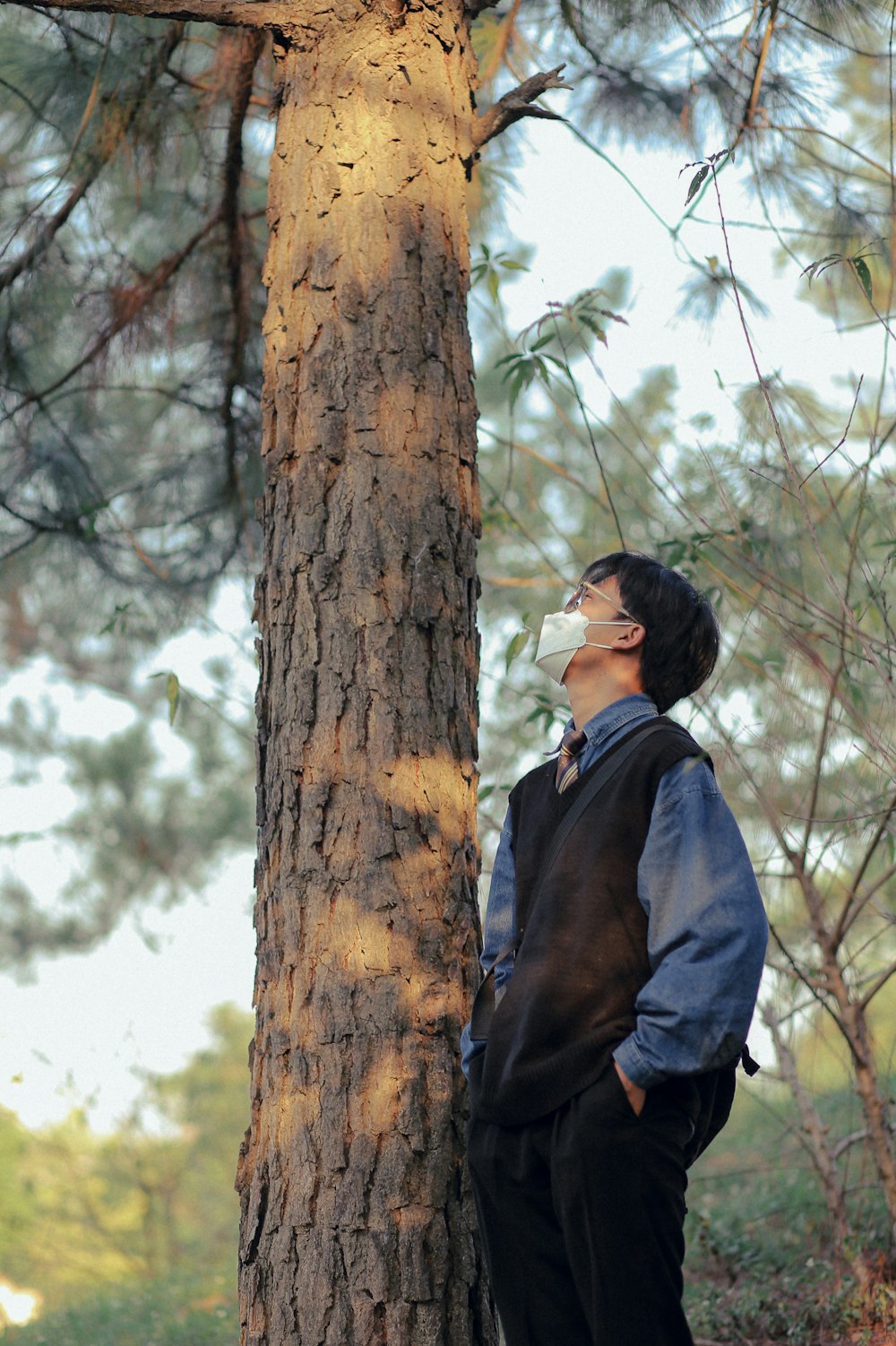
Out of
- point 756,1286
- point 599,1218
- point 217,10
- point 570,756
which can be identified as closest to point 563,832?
point 570,756

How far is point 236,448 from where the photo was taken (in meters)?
4.31

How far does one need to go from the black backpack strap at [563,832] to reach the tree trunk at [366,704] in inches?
6.1

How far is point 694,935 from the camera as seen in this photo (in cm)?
157

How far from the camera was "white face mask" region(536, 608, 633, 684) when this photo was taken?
198 centimetres

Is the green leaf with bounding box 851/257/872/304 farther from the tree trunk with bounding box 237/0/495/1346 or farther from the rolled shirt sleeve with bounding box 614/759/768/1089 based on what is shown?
the rolled shirt sleeve with bounding box 614/759/768/1089

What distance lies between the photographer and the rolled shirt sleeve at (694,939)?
5.02 ft

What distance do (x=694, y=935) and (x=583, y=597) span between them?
676 mm

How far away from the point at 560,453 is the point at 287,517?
21.3 ft

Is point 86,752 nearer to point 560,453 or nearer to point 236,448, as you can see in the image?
point 560,453

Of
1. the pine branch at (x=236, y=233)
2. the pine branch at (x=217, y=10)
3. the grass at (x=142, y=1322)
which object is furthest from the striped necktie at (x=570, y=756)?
the grass at (x=142, y=1322)

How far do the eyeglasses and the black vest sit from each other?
24cm

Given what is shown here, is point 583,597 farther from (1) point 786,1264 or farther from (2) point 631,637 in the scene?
(1) point 786,1264

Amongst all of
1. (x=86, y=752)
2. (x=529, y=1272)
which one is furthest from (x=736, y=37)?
(x=86, y=752)

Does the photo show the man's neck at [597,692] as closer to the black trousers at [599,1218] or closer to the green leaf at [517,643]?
the black trousers at [599,1218]
